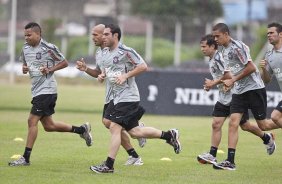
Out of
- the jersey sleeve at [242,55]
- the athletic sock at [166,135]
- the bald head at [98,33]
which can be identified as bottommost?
the athletic sock at [166,135]

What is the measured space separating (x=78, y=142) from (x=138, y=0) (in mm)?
31677

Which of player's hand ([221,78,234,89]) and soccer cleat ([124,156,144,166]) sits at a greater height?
player's hand ([221,78,234,89])

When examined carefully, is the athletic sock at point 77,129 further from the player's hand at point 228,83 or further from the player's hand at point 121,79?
the player's hand at point 228,83

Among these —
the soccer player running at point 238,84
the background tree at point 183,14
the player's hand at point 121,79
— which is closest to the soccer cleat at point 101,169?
the player's hand at point 121,79

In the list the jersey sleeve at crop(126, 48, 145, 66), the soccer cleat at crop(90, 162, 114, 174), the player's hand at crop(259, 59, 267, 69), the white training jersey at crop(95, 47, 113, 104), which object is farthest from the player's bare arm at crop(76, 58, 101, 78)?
the player's hand at crop(259, 59, 267, 69)

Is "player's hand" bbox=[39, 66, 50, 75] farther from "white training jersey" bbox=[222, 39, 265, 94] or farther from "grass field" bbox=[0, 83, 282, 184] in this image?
"white training jersey" bbox=[222, 39, 265, 94]

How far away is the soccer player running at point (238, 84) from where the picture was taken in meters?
13.2

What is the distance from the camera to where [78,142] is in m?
17.4

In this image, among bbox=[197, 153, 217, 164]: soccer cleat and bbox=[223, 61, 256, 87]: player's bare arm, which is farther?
bbox=[197, 153, 217, 164]: soccer cleat

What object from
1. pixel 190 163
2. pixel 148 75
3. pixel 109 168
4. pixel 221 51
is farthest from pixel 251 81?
pixel 148 75

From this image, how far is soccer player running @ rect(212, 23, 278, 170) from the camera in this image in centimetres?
1321

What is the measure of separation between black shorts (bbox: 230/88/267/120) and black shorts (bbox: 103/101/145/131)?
1.50 metres

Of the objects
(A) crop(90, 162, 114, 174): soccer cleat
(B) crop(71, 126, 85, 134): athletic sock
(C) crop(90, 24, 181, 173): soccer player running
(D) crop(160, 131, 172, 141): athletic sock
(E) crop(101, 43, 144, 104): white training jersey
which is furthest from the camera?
(B) crop(71, 126, 85, 134): athletic sock

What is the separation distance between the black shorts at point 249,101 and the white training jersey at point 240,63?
7cm
